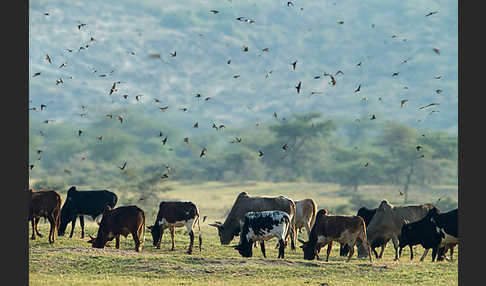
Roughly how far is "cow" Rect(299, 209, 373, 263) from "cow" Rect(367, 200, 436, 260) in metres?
2.29

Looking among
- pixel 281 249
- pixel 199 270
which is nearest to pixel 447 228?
pixel 281 249

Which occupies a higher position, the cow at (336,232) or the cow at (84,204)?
the cow at (84,204)

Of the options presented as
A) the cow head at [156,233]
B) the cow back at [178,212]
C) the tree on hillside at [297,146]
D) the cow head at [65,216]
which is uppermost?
the tree on hillside at [297,146]

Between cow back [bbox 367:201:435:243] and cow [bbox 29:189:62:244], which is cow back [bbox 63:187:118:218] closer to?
cow [bbox 29:189:62:244]

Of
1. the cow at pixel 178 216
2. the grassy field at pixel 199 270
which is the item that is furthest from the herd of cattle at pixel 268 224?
the grassy field at pixel 199 270

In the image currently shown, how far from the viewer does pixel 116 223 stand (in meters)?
20.8

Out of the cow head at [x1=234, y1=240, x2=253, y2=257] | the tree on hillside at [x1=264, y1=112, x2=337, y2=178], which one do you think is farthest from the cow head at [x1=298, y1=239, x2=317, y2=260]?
the tree on hillside at [x1=264, y1=112, x2=337, y2=178]

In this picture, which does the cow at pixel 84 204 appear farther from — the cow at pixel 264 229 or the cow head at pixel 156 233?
the cow at pixel 264 229

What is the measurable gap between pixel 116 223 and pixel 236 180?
5597cm

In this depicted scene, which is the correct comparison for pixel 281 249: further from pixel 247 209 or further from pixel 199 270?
pixel 247 209

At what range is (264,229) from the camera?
2048 cm

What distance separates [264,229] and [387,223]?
4167 mm

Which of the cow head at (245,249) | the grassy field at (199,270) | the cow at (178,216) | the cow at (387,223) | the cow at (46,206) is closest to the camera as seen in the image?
the grassy field at (199,270)

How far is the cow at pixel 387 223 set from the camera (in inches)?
896
